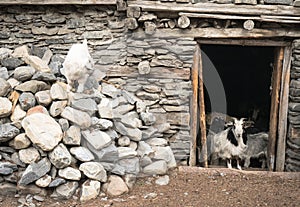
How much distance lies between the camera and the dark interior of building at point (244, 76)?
861 centimetres

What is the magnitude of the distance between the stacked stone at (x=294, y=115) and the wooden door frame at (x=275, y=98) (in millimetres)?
90

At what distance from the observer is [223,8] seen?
5855mm

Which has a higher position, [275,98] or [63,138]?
[275,98]

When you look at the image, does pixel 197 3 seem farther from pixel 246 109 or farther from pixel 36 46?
pixel 246 109

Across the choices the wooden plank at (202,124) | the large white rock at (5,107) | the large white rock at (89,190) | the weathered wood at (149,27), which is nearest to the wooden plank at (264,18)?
the weathered wood at (149,27)

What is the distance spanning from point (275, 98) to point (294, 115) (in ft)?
1.37

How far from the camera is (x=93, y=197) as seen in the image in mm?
4965

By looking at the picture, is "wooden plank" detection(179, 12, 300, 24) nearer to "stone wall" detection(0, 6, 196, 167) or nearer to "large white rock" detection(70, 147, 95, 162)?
"stone wall" detection(0, 6, 196, 167)

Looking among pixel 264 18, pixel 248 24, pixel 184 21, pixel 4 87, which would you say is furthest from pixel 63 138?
pixel 264 18

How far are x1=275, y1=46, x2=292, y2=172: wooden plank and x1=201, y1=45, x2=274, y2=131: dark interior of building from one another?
1.76m

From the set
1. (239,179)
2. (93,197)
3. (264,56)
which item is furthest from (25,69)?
(264,56)

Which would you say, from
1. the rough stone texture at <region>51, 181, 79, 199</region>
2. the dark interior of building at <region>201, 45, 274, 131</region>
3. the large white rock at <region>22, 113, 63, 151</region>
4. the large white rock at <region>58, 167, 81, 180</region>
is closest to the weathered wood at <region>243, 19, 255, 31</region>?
the dark interior of building at <region>201, 45, 274, 131</region>

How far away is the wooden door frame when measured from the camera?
20.4 feet

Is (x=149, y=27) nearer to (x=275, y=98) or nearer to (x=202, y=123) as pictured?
(x=202, y=123)
